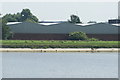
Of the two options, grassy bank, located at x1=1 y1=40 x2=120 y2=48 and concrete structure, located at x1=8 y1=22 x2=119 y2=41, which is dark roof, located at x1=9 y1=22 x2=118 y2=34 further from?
grassy bank, located at x1=1 y1=40 x2=120 y2=48

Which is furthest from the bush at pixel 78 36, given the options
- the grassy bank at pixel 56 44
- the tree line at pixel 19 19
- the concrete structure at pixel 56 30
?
Result: the tree line at pixel 19 19

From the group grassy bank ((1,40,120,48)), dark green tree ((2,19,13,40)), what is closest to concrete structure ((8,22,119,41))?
dark green tree ((2,19,13,40))

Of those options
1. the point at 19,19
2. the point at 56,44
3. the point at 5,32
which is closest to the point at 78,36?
the point at 56,44

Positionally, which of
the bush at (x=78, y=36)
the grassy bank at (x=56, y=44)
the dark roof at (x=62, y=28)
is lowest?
the grassy bank at (x=56, y=44)

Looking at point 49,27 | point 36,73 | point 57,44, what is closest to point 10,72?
point 36,73

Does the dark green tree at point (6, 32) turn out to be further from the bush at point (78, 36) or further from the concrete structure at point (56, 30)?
the bush at point (78, 36)

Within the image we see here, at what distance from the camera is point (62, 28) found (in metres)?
83.9

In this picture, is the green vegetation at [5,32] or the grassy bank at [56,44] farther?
the green vegetation at [5,32]

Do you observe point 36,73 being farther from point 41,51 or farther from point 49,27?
point 49,27

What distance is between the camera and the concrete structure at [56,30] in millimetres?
83562

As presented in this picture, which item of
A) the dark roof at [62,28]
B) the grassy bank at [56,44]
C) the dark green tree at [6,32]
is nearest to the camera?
the grassy bank at [56,44]

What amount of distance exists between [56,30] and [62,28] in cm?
118

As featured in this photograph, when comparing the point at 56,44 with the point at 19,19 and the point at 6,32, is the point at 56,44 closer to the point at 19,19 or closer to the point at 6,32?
the point at 6,32

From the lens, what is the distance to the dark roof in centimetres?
8347
